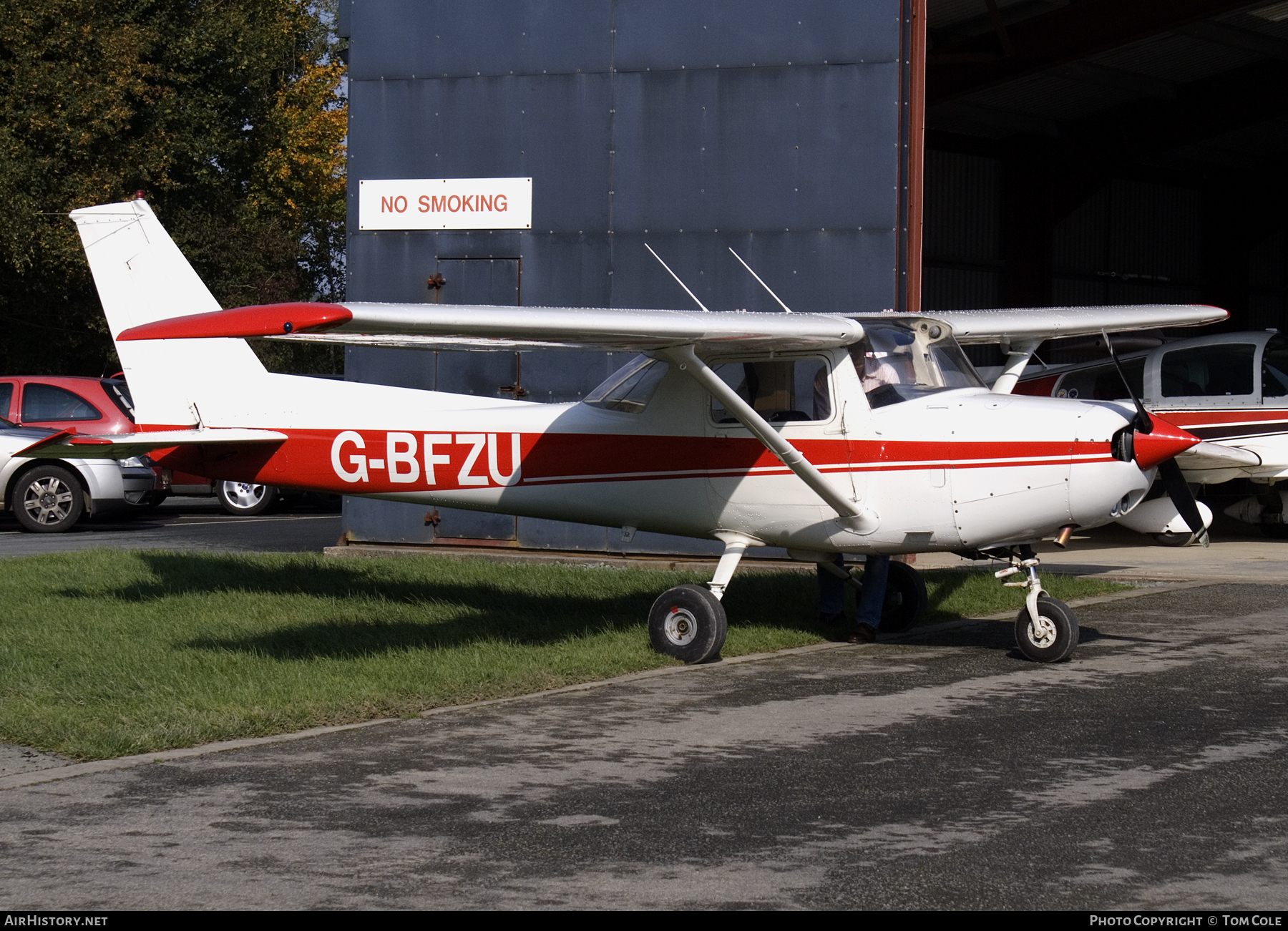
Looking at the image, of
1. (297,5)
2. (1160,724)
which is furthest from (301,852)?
(297,5)

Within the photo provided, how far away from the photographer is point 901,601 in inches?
399

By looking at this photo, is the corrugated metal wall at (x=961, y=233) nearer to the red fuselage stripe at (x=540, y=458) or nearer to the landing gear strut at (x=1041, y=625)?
the red fuselage stripe at (x=540, y=458)

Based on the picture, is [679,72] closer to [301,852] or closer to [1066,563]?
[1066,563]

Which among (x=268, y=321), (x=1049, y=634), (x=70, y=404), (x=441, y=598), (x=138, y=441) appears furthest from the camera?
(x=70, y=404)

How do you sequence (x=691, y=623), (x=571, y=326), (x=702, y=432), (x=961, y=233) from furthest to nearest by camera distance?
(x=961, y=233) < (x=702, y=432) < (x=691, y=623) < (x=571, y=326)

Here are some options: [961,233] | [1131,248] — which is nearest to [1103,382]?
[961,233]

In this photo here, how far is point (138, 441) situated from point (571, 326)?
3752 millimetres

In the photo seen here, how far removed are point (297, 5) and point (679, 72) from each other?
33.6 metres

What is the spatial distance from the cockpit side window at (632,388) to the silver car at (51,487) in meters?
10.5

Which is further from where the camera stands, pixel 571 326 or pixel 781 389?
pixel 781 389

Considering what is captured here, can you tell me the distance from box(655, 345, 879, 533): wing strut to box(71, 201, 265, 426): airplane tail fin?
362 cm

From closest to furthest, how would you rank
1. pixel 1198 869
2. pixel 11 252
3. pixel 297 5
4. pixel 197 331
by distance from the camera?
1. pixel 1198 869
2. pixel 197 331
3. pixel 11 252
4. pixel 297 5

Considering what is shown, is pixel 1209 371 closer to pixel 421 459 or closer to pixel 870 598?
pixel 870 598
